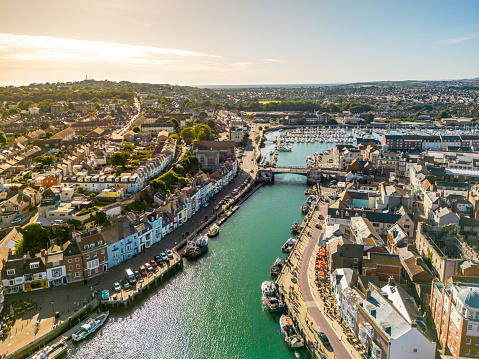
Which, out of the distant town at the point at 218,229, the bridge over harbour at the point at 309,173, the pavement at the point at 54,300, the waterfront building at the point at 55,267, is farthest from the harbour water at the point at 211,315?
the bridge over harbour at the point at 309,173

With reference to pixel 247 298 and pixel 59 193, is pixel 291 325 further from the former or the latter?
pixel 59 193

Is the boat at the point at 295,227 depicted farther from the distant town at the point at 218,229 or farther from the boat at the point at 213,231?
the boat at the point at 213,231

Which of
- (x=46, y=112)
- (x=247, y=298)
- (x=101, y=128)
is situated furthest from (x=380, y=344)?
(x=46, y=112)

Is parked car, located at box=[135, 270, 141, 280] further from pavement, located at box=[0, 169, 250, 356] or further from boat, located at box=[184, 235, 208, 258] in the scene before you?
boat, located at box=[184, 235, 208, 258]

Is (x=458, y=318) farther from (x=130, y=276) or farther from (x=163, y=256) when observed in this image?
(x=163, y=256)

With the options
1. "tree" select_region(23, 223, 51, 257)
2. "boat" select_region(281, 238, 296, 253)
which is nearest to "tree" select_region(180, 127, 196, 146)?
"boat" select_region(281, 238, 296, 253)
